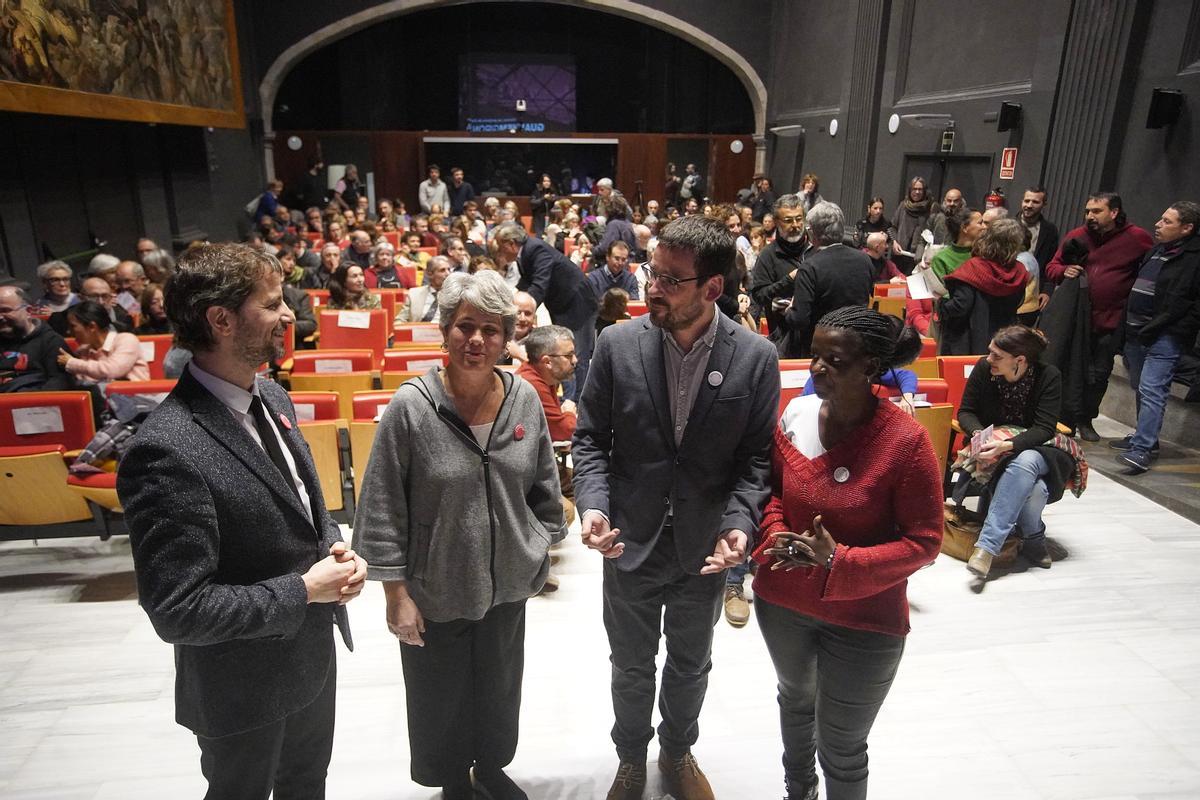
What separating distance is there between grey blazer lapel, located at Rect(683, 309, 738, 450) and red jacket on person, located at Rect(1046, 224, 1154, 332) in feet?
14.3

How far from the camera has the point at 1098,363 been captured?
525 centimetres

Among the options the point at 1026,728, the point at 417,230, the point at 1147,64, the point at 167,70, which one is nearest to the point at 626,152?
the point at 417,230

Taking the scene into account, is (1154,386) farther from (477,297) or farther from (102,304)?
(102,304)

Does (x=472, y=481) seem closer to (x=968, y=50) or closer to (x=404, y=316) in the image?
(x=404, y=316)

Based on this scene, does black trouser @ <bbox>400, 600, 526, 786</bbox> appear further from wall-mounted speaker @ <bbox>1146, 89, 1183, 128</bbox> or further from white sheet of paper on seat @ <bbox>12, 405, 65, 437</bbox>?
wall-mounted speaker @ <bbox>1146, 89, 1183, 128</bbox>

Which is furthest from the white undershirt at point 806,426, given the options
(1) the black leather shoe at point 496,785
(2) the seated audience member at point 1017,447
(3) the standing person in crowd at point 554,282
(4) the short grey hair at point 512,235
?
(4) the short grey hair at point 512,235

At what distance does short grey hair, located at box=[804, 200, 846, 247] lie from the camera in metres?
3.92

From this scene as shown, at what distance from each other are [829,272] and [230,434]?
3245 millimetres

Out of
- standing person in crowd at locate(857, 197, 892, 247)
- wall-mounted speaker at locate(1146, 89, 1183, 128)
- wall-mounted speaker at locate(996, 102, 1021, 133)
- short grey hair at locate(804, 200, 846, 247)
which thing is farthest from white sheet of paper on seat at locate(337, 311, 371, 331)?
wall-mounted speaker at locate(996, 102, 1021, 133)

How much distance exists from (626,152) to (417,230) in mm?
8163

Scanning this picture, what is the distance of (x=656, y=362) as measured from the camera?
191 cm

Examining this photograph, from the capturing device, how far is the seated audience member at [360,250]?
700 centimetres

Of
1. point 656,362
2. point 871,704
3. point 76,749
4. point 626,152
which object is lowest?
point 76,749

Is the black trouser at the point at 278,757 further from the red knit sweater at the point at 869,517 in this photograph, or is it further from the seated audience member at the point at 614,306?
the seated audience member at the point at 614,306
